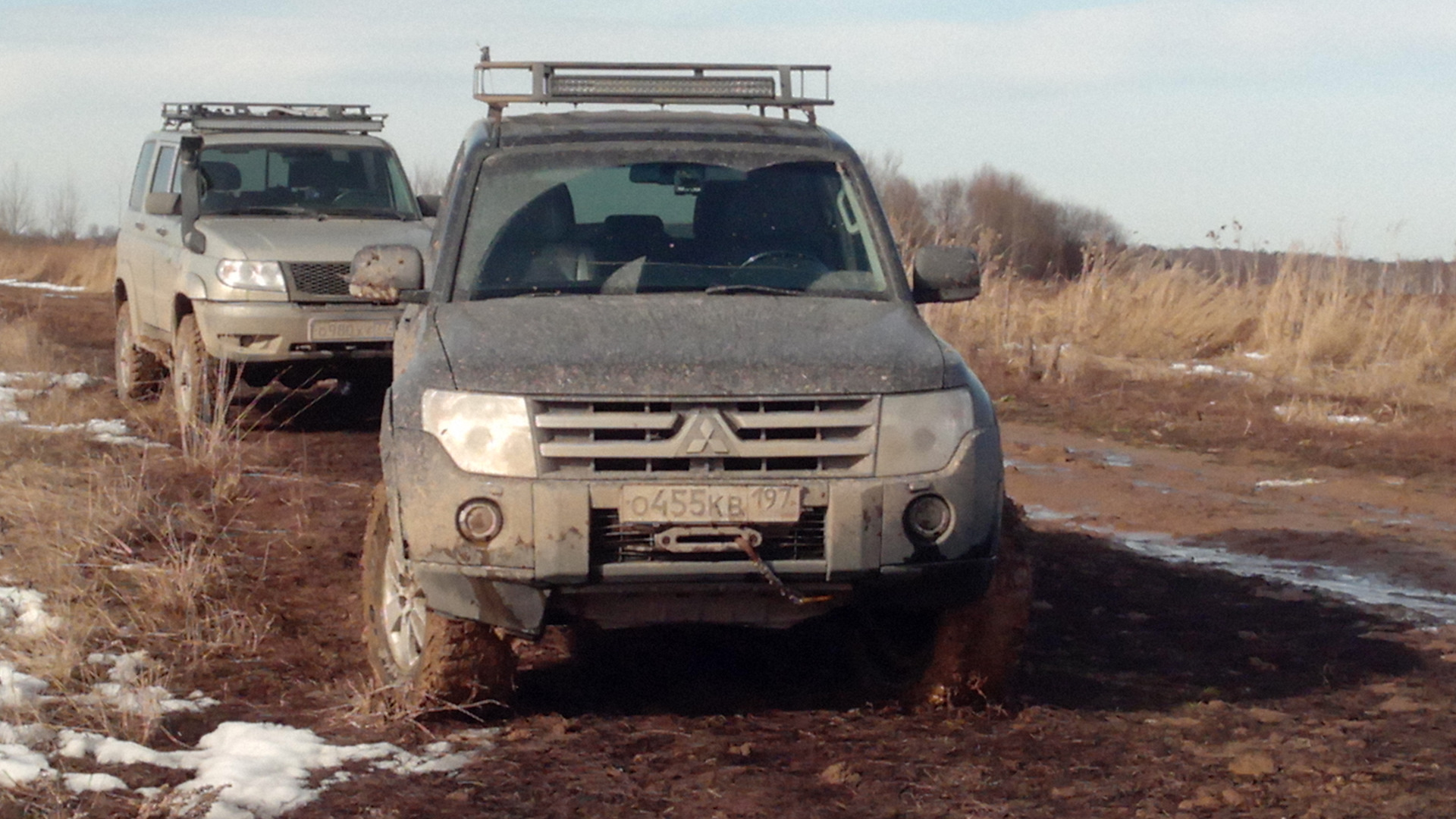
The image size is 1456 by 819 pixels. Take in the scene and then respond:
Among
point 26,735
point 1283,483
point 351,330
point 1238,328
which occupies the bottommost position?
point 1283,483

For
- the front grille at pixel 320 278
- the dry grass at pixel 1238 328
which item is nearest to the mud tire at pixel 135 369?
the front grille at pixel 320 278

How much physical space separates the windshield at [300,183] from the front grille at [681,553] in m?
7.32

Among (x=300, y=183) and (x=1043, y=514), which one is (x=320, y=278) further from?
(x=1043, y=514)

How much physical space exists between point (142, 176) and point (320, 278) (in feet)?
8.33

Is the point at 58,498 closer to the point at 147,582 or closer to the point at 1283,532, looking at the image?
the point at 147,582

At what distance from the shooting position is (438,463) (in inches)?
180

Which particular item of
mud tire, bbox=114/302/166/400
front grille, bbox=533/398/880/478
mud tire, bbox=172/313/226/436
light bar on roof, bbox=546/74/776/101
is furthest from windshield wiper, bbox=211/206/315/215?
front grille, bbox=533/398/880/478

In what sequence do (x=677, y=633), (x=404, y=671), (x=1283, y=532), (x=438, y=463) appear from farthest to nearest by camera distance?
(x=1283, y=532), (x=677, y=633), (x=404, y=671), (x=438, y=463)

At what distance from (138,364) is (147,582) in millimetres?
6396

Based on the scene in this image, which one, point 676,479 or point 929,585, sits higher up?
point 676,479

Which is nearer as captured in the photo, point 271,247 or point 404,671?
point 404,671

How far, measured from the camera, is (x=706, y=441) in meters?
4.55

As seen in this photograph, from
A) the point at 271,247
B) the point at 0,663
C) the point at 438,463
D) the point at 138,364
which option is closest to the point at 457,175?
the point at 438,463

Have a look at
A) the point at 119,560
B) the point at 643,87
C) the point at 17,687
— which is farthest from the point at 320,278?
the point at 17,687
